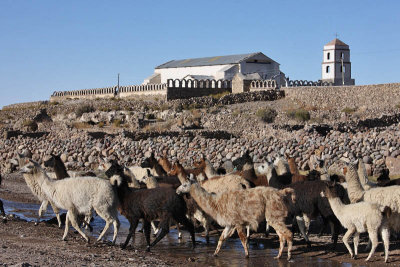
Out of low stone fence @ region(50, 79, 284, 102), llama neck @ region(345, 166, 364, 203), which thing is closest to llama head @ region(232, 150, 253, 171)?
llama neck @ region(345, 166, 364, 203)

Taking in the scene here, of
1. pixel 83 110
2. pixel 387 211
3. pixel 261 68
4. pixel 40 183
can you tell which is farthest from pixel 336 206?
pixel 261 68

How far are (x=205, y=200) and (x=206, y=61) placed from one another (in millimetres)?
57405

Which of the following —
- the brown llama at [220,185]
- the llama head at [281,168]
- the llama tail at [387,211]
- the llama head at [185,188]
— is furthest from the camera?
the llama head at [281,168]

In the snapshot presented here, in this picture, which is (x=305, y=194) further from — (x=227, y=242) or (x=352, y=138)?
(x=352, y=138)

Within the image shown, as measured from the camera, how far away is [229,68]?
6203cm

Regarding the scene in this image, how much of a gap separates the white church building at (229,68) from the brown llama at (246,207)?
153ft

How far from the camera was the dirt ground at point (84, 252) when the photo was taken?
9.50 m

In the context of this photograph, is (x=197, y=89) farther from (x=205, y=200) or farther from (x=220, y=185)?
(x=205, y=200)

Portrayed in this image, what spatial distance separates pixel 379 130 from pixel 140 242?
54.4ft

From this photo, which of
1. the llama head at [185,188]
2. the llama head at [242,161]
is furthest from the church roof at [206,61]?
the llama head at [185,188]

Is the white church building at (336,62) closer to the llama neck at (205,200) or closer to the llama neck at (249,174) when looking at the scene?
the llama neck at (249,174)

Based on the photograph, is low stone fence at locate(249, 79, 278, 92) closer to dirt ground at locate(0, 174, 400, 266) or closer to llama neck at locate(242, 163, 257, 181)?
llama neck at locate(242, 163, 257, 181)

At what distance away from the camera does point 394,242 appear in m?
12.1

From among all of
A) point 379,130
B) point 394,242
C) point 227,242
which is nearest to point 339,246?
point 394,242
